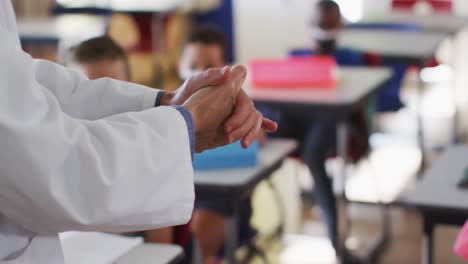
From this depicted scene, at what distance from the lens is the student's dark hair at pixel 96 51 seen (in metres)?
2.64

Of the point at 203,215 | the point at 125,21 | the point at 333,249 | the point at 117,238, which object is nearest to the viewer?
the point at 117,238

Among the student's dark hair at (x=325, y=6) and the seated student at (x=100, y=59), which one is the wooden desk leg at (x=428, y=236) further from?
the student's dark hair at (x=325, y=6)

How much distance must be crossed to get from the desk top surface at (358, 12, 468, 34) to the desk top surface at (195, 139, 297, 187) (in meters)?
2.83

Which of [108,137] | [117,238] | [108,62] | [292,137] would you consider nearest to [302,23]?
[292,137]

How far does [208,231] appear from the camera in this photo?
2957 millimetres

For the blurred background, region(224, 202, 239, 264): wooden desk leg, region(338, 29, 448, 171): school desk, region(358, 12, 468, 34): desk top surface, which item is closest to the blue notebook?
region(224, 202, 239, 264): wooden desk leg

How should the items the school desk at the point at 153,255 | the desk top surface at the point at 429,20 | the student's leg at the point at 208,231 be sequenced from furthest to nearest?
the desk top surface at the point at 429,20 → the student's leg at the point at 208,231 → the school desk at the point at 153,255

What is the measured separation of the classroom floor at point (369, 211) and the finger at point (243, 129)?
1.19 m

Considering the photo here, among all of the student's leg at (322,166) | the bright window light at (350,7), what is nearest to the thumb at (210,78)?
the student's leg at (322,166)

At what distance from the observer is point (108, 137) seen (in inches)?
42.4

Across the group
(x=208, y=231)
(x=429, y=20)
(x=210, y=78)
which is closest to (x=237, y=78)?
(x=210, y=78)

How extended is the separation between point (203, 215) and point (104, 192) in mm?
1901

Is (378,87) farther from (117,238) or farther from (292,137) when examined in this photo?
(117,238)

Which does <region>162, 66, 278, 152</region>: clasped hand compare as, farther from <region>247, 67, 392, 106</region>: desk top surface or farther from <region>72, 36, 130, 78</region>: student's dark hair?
<region>247, 67, 392, 106</region>: desk top surface
